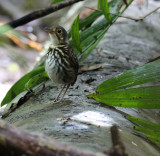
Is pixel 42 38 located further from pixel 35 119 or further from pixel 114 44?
pixel 35 119

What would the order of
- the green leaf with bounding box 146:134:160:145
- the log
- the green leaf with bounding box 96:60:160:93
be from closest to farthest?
1. the log
2. the green leaf with bounding box 146:134:160:145
3. the green leaf with bounding box 96:60:160:93

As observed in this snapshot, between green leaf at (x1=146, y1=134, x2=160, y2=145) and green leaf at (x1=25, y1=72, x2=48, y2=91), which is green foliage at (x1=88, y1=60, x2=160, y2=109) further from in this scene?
green leaf at (x1=25, y1=72, x2=48, y2=91)

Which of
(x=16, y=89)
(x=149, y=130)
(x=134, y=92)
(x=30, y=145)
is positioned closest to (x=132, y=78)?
(x=134, y=92)

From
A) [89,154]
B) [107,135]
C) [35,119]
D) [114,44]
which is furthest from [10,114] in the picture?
[114,44]

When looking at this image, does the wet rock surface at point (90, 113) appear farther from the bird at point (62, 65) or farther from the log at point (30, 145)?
the log at point (30, 145)

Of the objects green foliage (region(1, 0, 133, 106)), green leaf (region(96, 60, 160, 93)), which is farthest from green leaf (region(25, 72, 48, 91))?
green leaf (region(96, 60, 160, 93))

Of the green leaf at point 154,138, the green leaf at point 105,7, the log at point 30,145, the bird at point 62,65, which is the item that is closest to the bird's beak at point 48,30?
the bird at point 62,65
